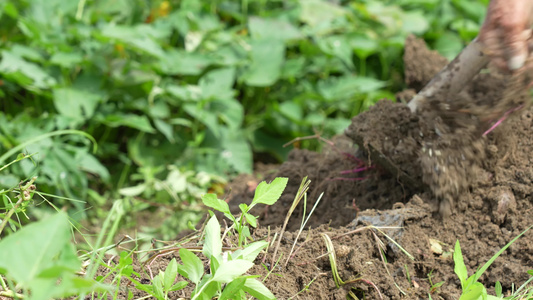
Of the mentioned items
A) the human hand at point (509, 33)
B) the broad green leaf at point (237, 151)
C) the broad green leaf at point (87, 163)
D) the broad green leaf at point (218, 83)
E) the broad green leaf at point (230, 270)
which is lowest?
the broad green leaf at point (237, 151)

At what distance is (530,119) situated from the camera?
1.98 m

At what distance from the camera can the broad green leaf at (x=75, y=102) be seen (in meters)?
3.33

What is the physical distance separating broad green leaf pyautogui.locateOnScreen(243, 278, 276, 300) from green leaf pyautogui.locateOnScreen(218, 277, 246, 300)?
0.12ft

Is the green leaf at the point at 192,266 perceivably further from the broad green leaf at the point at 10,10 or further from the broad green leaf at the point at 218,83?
the broad green leaf at the point at 10,10

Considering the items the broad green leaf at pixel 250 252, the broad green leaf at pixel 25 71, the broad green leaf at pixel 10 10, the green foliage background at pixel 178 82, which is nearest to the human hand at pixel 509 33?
the broad green leaf at pixel 250 252

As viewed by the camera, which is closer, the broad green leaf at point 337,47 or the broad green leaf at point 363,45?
the broad green leaf at point 337,47

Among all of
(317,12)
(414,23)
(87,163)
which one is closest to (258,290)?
(87,163)

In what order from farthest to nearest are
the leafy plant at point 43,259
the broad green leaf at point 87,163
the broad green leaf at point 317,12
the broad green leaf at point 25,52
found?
the broad green leaf at point 317,12, the broad green leaf at point 25,52, the broad green leaf at point 87,163, the leafy plant at point 43,259

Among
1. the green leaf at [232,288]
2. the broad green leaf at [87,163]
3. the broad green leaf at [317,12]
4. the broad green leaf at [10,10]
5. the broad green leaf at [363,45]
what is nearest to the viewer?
the green leaf at [232,288]

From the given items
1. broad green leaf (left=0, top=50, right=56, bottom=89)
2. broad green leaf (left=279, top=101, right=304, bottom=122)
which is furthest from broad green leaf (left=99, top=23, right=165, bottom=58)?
broad green leaf (left=279, top=101, right=304, bottom=122)

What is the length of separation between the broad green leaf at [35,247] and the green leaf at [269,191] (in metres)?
0.56

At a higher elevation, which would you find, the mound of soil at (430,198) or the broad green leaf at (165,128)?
the mound of soil at (430,198)

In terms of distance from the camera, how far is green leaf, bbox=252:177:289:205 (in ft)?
4.52

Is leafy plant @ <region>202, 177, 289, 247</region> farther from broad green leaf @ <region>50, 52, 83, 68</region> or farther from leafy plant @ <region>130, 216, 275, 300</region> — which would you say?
broad green leaf @ <region>50, 52, 83, 68</region>
